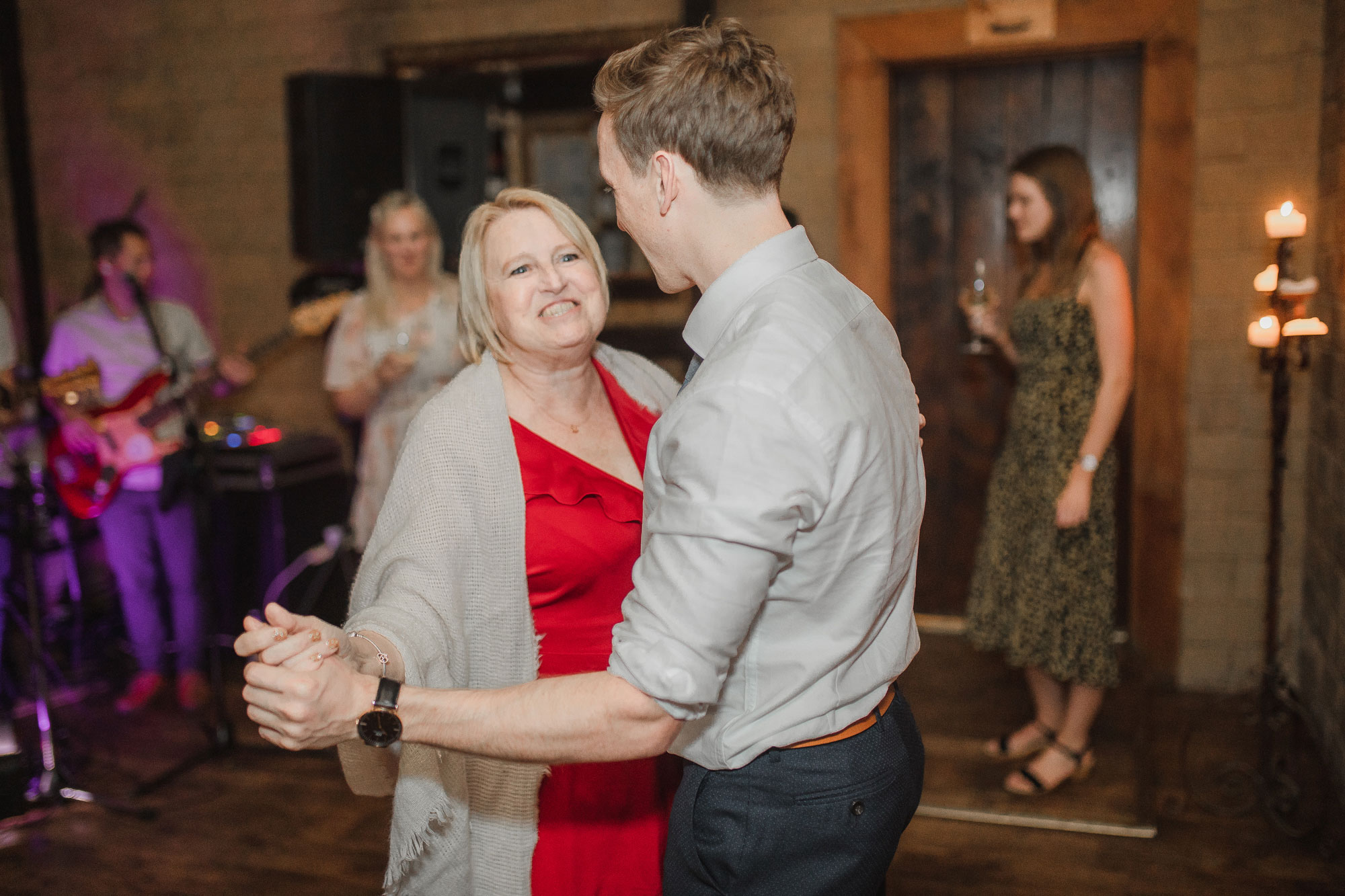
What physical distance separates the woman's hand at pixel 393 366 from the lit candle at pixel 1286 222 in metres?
2.45

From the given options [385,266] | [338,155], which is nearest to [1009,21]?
[385,266]

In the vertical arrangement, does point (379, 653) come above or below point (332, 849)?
above

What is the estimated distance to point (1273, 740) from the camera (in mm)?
2775

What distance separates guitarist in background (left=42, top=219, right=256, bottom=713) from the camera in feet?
11.7

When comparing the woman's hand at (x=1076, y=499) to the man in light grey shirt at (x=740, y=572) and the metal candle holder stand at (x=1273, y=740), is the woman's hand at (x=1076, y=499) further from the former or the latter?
the man in light grey shirt at (x=740, y=572)

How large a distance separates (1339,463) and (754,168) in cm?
247

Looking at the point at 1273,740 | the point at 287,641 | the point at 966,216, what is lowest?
the point at 1273,740

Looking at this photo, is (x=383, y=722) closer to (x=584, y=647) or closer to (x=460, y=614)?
(x=460, y=614)

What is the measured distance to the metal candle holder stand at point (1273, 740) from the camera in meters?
2.59

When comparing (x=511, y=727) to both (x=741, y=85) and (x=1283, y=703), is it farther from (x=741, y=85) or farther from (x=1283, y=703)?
(x=1283, y=703)

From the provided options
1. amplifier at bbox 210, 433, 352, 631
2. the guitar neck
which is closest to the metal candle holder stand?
the guitar neck

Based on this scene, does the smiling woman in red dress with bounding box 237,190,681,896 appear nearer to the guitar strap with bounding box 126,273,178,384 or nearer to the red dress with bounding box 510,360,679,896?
the red dress with bounding box 510,360,679,896

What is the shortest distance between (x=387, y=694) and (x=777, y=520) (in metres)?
0.43

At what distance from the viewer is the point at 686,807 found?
1147 millimetres
